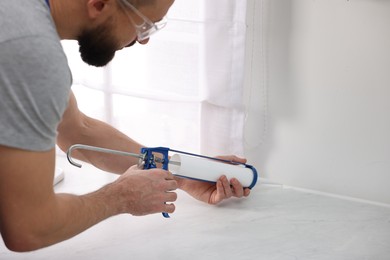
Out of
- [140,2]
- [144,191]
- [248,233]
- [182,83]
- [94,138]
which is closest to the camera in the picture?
[140,2]

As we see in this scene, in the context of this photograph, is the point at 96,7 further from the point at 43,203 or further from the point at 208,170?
the point at 208,170

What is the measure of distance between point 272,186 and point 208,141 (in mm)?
177

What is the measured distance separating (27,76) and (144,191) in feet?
1.04

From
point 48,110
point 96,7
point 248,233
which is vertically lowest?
point 248,233

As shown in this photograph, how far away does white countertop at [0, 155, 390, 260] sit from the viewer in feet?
3.86

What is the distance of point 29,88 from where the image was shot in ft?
2.96

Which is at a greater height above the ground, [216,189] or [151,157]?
[151,157]

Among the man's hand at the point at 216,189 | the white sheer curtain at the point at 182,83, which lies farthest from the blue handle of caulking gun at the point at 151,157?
the white sheer curtain at the point at 182,83

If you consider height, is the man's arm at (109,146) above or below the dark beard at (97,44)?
below

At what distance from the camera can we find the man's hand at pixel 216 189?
4.32 ft

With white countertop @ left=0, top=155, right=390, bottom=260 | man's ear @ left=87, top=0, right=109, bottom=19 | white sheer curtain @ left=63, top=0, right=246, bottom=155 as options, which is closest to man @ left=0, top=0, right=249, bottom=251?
man's ear @ left=87, top=0, right=109, bottom=19

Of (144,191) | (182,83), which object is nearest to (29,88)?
(144,191)

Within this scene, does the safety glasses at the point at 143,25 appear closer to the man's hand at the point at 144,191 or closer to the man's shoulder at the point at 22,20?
the man's shoulder at the point at 22,20

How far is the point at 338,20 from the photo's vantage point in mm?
1321
